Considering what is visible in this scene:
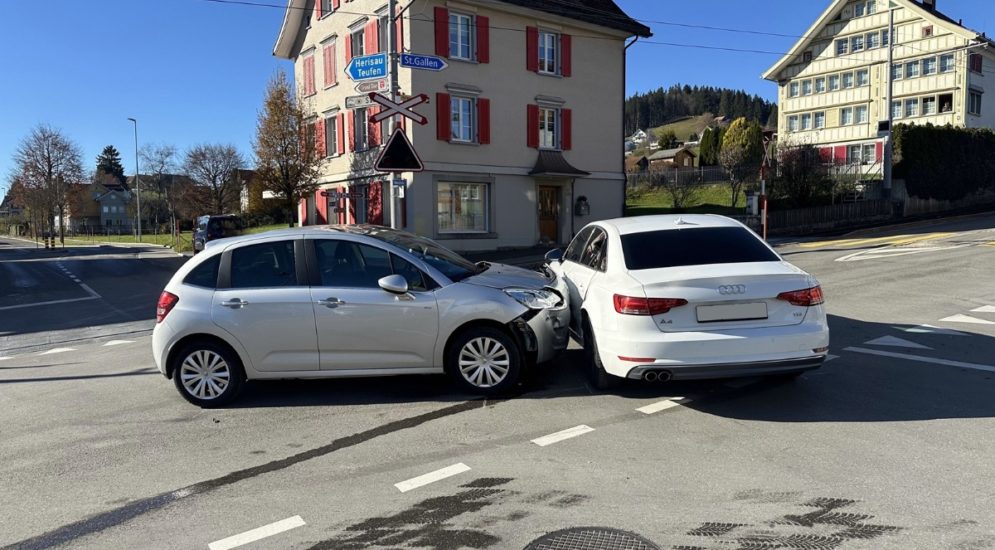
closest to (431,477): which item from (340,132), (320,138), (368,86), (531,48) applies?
(368,86)

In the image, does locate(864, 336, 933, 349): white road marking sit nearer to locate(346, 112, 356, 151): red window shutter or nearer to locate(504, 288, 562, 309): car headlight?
locate(504, 288, 562, 309): car headlight

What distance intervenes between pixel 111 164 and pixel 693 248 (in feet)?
422

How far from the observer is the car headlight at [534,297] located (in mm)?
6148

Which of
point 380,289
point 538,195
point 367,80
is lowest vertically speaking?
point 380,289

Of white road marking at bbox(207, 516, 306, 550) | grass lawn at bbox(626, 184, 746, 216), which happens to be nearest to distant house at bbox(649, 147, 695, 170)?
grass lawn at bbox(626, 184, 746, 216)

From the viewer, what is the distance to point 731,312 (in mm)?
5227

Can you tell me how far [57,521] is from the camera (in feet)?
12.8

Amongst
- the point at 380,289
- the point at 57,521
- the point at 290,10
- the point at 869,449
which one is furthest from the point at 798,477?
the point at 290,10

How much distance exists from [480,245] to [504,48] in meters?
7.36

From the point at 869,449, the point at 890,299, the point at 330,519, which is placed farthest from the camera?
the point at 890,299

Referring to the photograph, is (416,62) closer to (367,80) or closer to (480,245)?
(367,80)

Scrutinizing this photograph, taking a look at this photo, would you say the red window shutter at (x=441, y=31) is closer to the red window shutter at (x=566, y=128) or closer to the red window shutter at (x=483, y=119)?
the red window shutter at (x=483, y=119)

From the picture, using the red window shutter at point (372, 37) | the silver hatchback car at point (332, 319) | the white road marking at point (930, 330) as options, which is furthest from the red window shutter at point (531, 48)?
the silver hatchback car at point (332, 319)

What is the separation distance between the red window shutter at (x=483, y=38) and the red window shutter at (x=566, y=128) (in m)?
4.08
